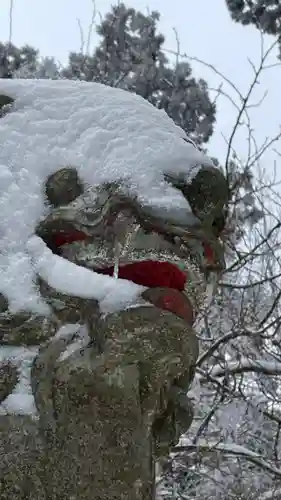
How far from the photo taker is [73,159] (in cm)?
76

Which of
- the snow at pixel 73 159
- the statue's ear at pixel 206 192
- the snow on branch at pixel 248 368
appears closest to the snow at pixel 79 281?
the snow at pixel 73 159

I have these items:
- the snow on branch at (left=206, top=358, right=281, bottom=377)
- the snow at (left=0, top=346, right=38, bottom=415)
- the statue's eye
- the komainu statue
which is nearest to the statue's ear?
the komainu statue

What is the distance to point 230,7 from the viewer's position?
4.18 m

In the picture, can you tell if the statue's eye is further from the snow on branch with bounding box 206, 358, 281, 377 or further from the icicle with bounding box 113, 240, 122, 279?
the snow on branch with bounding box 206, 358, 281, 377

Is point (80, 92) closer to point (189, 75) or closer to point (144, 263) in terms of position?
point (144, 263)

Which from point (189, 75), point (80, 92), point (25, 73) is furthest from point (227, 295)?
→ point (80, 92)

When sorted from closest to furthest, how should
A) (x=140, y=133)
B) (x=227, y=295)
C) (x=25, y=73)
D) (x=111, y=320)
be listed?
(x=111, y=320), (x=140, y=133), (x=25, y=73), (x=227, y=295)

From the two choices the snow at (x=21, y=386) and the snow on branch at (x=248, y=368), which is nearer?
the snow at (x=21, y=386)

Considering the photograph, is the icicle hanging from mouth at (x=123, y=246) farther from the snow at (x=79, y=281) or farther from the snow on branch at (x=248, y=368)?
the snow on branch at (x=248, y=368)

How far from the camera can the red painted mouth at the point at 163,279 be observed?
0.68 metres

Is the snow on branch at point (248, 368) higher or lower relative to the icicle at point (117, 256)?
lower

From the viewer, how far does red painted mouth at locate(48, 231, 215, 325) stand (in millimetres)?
682

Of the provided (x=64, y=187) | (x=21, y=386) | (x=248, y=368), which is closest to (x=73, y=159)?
(x=64, y=187)

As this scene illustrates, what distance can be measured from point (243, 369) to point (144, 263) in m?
3.44
